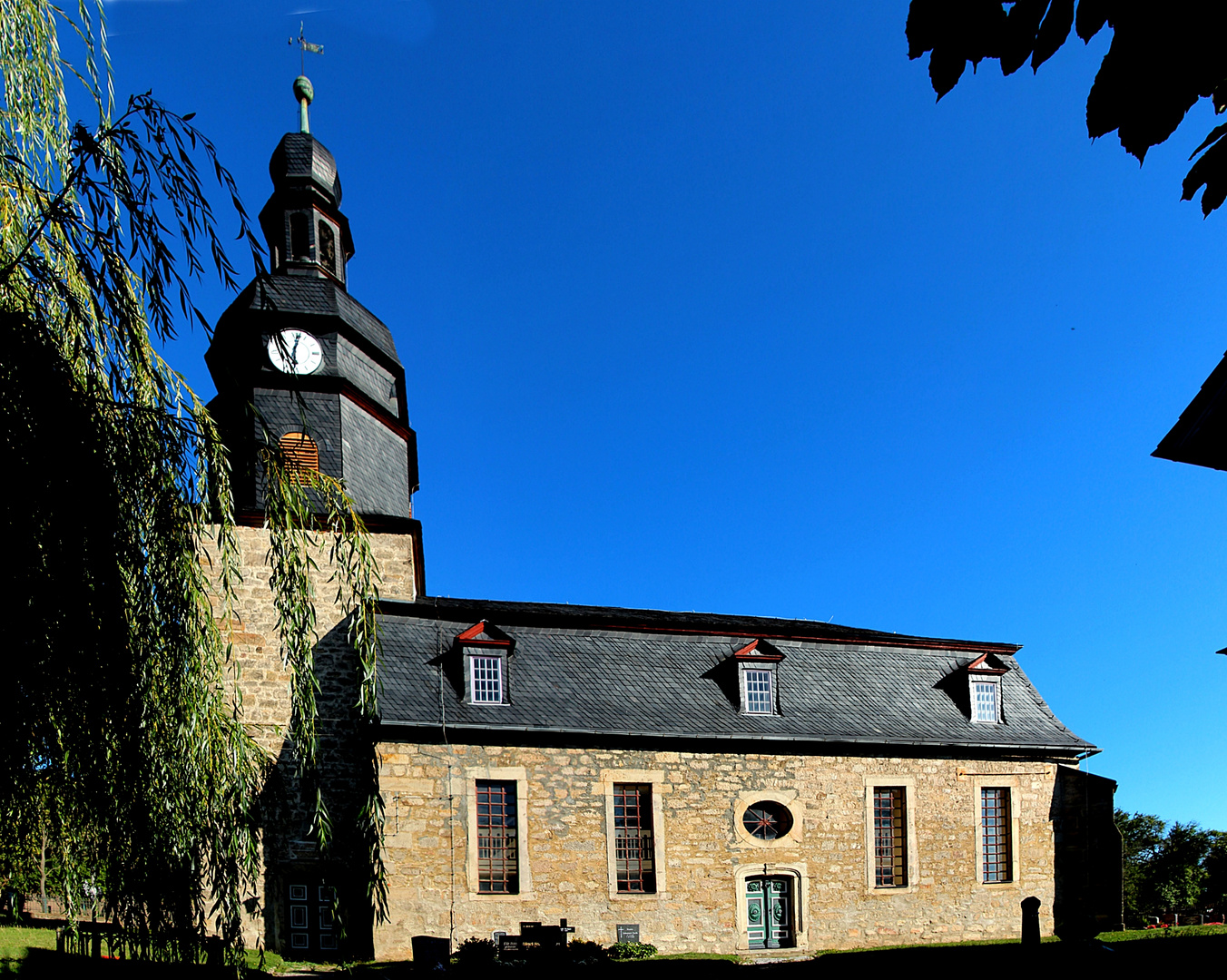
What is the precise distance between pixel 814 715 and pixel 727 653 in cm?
224

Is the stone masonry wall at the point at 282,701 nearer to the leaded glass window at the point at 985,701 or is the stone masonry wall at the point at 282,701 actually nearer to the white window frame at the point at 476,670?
the white window frame at the point at 476,670

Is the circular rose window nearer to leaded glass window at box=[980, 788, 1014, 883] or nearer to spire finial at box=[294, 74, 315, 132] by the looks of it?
leaded glass window at box=[980, 788, 1014, 883]

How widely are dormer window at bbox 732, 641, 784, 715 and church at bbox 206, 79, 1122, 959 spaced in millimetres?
71

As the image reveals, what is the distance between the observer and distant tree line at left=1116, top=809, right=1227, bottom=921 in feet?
136

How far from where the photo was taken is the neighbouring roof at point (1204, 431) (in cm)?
717

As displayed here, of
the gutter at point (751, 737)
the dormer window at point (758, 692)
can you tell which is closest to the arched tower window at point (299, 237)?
the gutter at point (751, 737)

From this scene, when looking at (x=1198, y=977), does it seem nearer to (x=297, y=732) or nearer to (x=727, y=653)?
(x=297, y=732)

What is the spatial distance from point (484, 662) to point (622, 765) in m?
3.27

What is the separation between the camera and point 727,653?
2039 centimetres

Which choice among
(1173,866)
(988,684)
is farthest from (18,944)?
(1173,866)

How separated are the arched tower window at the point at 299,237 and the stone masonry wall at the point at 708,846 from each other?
38.6 feet

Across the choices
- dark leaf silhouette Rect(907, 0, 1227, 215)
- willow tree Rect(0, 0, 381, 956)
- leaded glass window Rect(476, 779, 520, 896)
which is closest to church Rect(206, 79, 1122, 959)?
leaded glass window Rect(476, 779, 520, 896)

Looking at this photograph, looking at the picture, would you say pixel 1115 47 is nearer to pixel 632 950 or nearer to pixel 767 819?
pixel 632 950

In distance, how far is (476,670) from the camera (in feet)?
58.5
